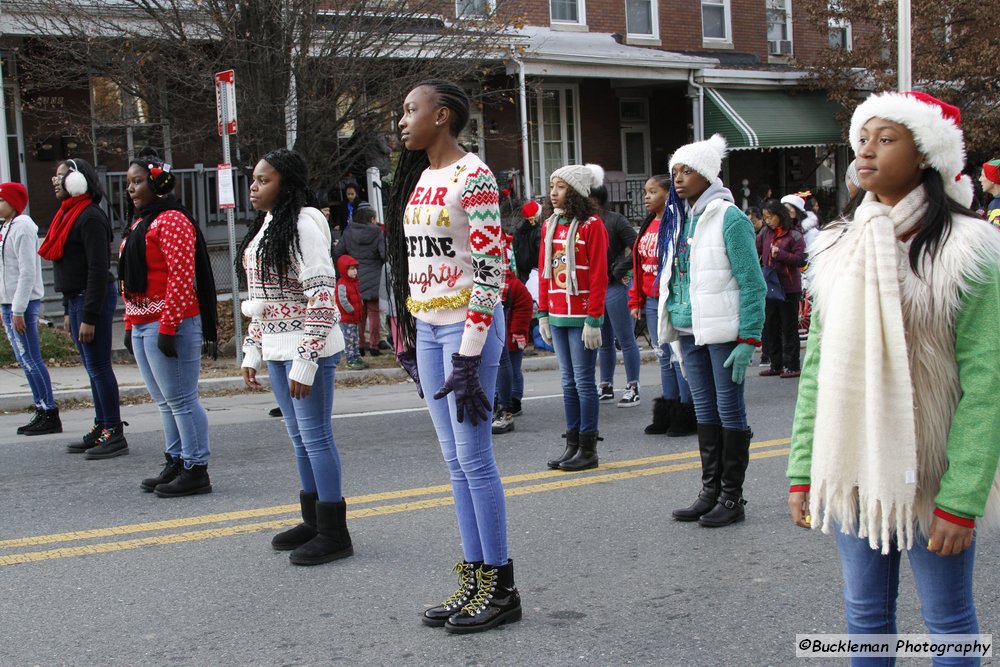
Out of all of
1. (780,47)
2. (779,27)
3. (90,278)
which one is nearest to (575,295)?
(90,278)

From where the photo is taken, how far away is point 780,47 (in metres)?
26.3

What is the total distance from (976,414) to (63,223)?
7.00 meters

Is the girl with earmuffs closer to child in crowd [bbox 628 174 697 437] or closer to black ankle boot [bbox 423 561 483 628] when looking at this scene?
child in crowd [bbox 628 174 697 437]

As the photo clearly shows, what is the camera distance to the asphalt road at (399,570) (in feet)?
14.1

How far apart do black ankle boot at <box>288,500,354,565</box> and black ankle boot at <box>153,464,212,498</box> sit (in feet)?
5.39

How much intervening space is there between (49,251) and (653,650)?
5945mm

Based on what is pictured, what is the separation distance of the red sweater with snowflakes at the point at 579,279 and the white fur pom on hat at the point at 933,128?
4174 mm

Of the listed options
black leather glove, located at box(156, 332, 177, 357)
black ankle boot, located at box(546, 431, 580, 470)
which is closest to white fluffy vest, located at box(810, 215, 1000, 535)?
black ankle boot, located at box(546, 431, 580, 470)

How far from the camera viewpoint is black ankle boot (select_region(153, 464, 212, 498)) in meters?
6.74

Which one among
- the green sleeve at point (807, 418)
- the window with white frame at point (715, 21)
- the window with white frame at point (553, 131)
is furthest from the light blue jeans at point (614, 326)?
the window with white frame at point (715, 21)

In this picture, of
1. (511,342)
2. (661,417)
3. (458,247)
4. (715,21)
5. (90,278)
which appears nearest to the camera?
(458,247)

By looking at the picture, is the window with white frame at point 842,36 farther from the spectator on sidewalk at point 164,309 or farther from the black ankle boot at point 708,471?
the spectator on sidewalk at point 164,309

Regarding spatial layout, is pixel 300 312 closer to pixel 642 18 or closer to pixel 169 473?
pixel 169 473

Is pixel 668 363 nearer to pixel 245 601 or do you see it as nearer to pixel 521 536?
pixel 521 536
